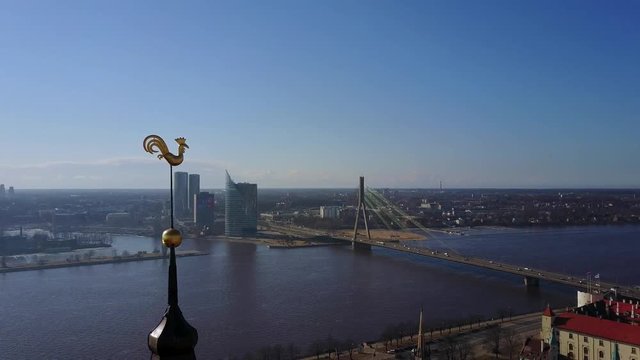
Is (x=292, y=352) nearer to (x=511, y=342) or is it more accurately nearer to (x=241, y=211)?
(x=511, y=342)

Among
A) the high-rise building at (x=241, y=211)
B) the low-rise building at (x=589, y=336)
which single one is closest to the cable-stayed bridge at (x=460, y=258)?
the high-rise building at (x=241, y=211)

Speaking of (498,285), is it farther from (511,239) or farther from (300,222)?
(300,222)

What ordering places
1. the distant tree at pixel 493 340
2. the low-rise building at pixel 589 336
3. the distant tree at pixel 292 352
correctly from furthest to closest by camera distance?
the distant tree at pixel 493 340
the distant tree at pixel 292 352
the low-rise building at pixel 589 336

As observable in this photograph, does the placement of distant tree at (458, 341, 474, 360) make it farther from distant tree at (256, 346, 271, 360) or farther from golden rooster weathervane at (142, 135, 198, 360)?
golden rooster weathervane at (142, 135, 198, 360)

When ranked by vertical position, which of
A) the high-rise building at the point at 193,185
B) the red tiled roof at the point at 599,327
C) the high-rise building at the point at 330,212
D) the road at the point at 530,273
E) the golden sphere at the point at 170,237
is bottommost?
the road at the point at 530,273

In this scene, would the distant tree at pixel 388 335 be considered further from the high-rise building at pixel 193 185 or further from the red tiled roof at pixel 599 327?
the high-rise building at pixel 193 185

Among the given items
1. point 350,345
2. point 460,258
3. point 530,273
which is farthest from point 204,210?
point 350,345

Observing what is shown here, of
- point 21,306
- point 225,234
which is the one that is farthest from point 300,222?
point 21,306

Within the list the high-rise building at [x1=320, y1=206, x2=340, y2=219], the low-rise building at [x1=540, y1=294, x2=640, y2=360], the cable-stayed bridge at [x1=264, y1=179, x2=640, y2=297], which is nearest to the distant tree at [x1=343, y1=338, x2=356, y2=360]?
the low-rise building at [x1=540, y1=294, x2=640, y2=360]
